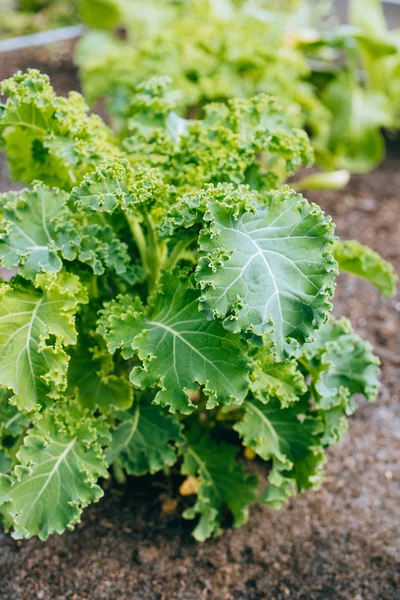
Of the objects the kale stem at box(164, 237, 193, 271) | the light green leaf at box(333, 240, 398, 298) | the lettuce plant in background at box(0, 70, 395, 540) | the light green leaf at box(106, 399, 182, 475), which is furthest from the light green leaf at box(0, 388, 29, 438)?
the light green leaf at box(333, 240, 398, 298)

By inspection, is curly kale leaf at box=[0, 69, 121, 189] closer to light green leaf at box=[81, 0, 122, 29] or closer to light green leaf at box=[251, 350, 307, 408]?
light green leaf at box=[251, 350, 307, 408]

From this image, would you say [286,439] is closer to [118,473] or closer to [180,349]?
[180,349]

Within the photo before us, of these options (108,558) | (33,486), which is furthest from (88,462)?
(108,558)

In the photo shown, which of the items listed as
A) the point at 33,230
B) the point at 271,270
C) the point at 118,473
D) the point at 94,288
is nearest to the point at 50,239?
the point at 33,230

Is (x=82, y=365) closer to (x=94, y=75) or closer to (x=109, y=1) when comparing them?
(x=94, y=75)

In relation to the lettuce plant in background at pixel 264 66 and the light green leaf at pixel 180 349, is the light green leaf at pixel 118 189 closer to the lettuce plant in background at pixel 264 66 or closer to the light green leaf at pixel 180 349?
the light green leaf at pixel 180 349

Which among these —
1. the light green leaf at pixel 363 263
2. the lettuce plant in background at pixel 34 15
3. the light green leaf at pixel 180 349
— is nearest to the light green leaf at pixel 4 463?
the light green leaf at pixel 180 349

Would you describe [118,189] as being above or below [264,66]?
above
